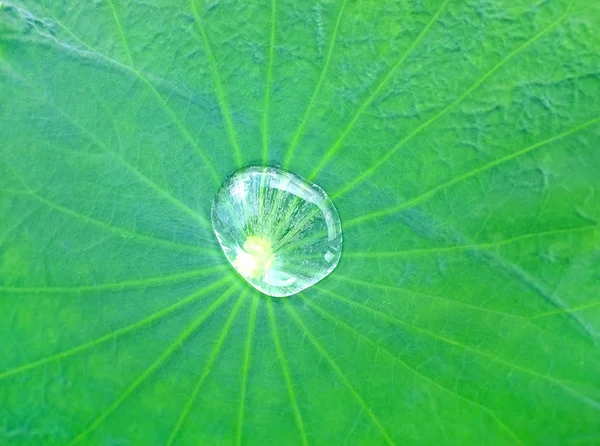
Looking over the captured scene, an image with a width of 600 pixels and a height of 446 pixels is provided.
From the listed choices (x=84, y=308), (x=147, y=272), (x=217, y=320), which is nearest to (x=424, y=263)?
(x=217, y=320)

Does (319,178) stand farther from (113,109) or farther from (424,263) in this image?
(113,109)

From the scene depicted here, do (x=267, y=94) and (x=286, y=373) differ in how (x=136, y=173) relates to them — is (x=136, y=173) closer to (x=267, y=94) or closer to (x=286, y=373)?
(x=267, y=94)

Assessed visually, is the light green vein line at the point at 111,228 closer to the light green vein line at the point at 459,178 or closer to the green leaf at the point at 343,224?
the green leaf at the point at 343,224

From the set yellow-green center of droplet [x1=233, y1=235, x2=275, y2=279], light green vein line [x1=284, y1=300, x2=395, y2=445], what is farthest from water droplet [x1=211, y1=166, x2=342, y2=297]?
light green vein line [x1=284, y1=300, x2=395, y2=445]

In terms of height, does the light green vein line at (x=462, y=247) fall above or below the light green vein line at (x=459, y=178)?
below

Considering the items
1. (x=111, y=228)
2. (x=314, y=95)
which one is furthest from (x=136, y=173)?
(x=314, y=95)

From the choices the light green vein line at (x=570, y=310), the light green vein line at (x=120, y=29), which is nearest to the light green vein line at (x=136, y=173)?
the light green vein line at (x=120, y=29)

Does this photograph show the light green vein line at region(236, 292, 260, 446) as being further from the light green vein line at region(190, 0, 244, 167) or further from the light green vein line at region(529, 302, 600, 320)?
the light green vein line at region(529, 302, 600, 320)
